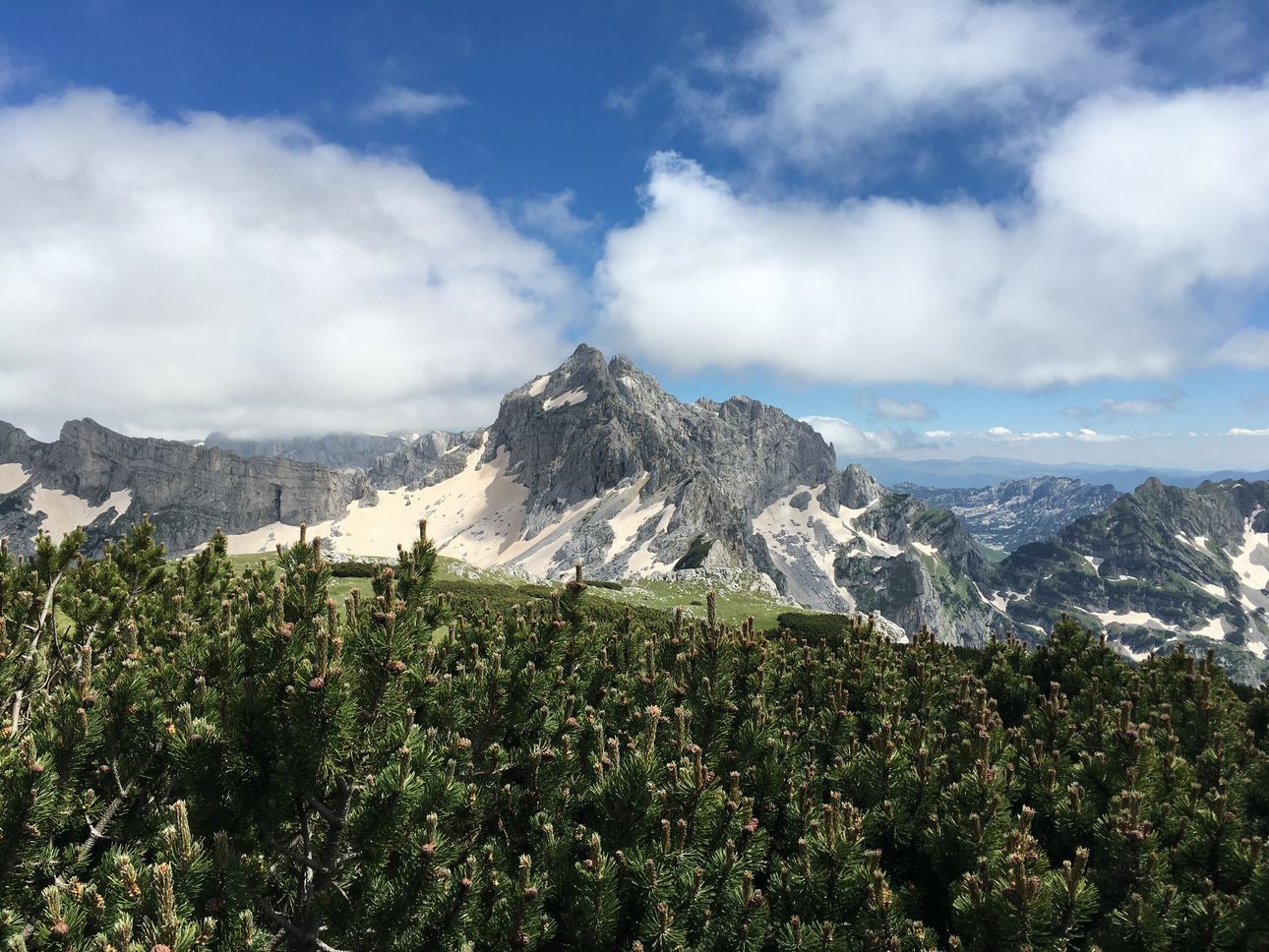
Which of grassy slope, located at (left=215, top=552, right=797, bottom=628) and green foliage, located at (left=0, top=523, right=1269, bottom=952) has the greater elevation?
green foliage, located at (left=0, top=523, right=1269, bottom=952)

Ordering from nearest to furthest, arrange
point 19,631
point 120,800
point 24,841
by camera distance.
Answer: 1. point 24,841
2. point 120,800
3. point 19,631

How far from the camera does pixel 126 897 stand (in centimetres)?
443

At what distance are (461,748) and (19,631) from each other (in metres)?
9.32

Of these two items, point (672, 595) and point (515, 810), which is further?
point (672, 595)

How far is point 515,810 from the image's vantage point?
740 centimetres

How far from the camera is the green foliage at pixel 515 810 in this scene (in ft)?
16.6

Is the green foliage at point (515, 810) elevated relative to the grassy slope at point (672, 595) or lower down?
elevated

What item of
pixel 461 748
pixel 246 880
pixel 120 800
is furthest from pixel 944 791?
pixel 120 800

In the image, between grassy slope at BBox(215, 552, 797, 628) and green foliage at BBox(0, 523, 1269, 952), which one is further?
grassy slope at BBox(215, 552, 797, 628)

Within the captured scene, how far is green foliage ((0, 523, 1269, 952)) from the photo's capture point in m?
5.06

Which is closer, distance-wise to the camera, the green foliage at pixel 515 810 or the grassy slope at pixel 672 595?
the green foliage at pixel 515 810

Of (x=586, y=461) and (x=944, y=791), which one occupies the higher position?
(x=586, y=461)

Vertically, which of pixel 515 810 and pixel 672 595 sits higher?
pixel 515 810

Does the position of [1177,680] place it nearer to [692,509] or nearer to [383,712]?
[383,712]
